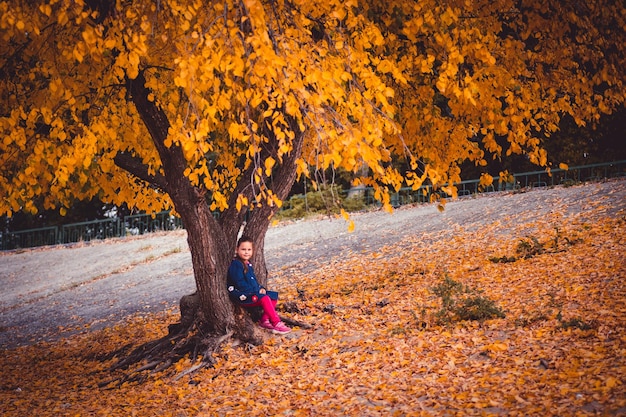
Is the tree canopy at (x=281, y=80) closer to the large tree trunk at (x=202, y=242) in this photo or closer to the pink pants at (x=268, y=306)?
the large tree trunk at (x=202, y=242)

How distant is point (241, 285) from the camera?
22.6ft

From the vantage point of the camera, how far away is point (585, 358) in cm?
473

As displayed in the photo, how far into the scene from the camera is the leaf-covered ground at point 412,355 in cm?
460

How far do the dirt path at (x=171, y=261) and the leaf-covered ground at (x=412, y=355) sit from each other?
1629 millimetres

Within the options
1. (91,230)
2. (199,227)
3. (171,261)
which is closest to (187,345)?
(199,227)

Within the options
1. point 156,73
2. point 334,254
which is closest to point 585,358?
point 156,73

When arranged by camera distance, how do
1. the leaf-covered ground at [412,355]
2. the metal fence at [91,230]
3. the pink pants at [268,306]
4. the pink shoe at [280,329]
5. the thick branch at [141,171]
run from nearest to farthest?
the leaf-covered ground at [412,355] < the pink pants at [268,306] < the pink shoe at [280,329] < the thick branch at [141,171] < the metal fence at [91,230]

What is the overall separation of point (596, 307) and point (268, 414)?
336 centimetres

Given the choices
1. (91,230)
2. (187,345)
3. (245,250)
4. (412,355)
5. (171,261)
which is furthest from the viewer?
(91,230)

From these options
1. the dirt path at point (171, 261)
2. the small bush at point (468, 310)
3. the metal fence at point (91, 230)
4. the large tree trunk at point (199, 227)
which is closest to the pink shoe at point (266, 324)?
the large tree trunk at point (199, 227)

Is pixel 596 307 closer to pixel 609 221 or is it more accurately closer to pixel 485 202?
pixel 609 221

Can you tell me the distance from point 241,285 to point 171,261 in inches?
402

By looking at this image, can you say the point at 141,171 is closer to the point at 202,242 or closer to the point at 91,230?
the point at 202,242

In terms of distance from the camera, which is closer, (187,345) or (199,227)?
(199,227)
